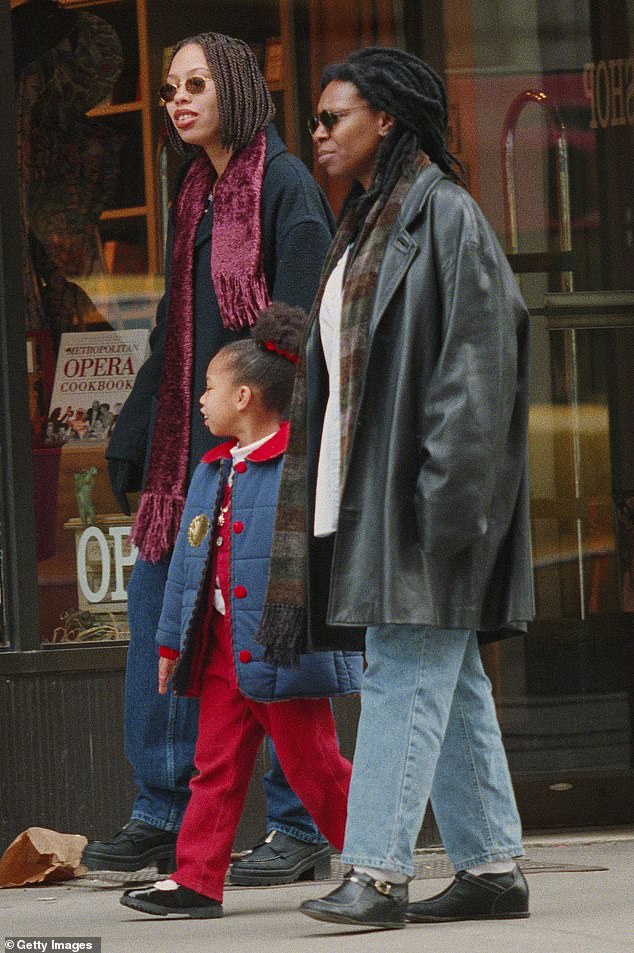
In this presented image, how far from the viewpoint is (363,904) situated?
373 centimetres

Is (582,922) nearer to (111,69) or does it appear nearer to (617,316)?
(617,316)

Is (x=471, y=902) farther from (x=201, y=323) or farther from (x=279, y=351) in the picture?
(x=201, y=323)

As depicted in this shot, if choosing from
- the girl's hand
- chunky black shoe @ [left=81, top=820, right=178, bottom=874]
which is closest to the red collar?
the girl's hand

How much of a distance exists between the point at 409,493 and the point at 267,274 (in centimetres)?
135

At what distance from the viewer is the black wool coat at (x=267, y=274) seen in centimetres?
491

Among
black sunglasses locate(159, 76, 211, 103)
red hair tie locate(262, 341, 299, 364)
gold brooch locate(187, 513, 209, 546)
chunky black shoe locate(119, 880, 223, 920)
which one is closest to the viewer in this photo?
chunky black shoe locate(119, 880, 223, 920)

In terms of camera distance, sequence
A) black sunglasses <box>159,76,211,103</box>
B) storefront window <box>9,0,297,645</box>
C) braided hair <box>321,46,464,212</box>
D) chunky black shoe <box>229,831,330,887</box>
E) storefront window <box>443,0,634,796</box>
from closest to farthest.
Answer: braided hair <box>321,46,464,212</box>, chunky black shoe <box>229,831,330,887</box>, black sunglasses <box>159,76,211,103</box>, storefront window <box>9,0,297,645</box>, storefront window <box>443,0,634,796</box>

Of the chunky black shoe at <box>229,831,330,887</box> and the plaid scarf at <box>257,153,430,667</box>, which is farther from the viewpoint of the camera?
the chunky black shoe at <box>229,831,330,887</box>

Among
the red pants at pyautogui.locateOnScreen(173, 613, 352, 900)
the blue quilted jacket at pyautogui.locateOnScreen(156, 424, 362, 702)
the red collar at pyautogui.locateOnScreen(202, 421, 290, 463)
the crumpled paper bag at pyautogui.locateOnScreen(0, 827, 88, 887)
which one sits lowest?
the crumpled paper bag at pyautogui.locateOnScreen(0, 827, 88, 887)

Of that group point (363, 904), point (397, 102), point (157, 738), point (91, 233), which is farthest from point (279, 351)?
point (91, 233)

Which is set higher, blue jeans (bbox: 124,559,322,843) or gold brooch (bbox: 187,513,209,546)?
gold brooch (bbox: 187,513,209,546)

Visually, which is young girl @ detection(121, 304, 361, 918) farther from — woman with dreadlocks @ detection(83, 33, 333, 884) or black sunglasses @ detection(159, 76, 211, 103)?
black sunglasses @ detection(159, 76, 211, 103)

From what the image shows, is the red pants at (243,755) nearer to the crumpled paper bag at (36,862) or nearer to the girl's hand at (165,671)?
the girl's hand at (165,671)

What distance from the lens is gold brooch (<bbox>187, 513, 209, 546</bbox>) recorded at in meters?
4.44
